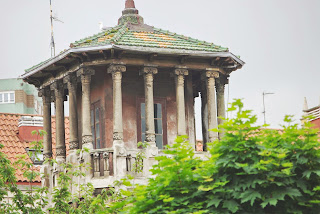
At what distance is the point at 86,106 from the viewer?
25.5 metres

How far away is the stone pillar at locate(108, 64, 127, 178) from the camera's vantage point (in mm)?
24672

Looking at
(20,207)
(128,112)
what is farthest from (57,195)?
(128,112)

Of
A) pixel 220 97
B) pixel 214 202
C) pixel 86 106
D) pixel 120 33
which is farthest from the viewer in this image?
pixel 220 97

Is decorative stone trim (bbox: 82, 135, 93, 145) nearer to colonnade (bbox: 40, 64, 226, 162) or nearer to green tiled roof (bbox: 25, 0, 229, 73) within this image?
colonnade (bbox: 40, 64, 226, 162)

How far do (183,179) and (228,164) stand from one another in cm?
105

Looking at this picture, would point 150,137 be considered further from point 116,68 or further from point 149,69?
point 116,68

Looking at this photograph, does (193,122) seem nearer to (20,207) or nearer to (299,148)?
(20,207)

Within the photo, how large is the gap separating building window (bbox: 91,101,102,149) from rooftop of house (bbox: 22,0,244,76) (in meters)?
1.81

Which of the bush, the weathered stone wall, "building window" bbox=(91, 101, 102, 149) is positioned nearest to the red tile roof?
"building window" bbox=(91, 101, 102, 149)

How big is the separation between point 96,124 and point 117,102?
1704 mm

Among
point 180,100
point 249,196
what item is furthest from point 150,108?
point 249,196

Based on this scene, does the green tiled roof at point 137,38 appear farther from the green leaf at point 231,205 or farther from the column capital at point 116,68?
the green leaf at point 231,205

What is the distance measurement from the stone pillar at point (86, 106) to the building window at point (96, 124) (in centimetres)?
Answer: 88

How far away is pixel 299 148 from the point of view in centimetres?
1656
